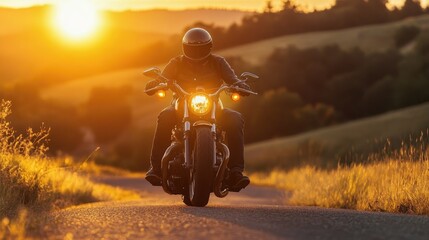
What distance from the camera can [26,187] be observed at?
39.2 ft

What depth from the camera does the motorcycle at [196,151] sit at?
1036cm

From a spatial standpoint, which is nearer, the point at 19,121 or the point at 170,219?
the point at 170,219

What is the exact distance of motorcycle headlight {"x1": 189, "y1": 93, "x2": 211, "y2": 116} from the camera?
10664mm

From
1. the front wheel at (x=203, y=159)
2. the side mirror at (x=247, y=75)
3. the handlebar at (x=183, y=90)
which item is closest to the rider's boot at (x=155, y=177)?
the front wheel at (x=203, y=159)

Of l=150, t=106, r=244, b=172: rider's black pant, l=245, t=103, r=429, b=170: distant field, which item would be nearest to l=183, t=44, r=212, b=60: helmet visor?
l=150, t=106, r=244, b=172: rider's black pant

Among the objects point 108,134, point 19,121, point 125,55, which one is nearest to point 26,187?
point 19,121

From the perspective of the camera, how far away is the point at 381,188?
1302 cm

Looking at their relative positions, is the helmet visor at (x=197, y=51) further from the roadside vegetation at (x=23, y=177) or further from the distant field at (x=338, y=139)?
the distant field at (x=338, y=139)

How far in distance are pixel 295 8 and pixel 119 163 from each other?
64.0 meters

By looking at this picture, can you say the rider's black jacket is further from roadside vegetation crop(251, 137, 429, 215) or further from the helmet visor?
roadside vegetation crop(251, 137, 429, 215)

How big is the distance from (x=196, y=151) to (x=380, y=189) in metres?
3.51

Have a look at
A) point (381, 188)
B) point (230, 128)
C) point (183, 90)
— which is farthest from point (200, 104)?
point (381, 188)

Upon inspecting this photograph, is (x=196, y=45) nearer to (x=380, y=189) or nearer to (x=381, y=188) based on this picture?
(x=380, y=189)

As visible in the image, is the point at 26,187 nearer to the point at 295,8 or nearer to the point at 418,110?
the point at 418,110
